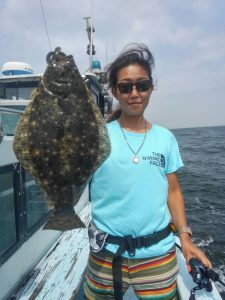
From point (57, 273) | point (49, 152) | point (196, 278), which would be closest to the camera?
point (49, 152)

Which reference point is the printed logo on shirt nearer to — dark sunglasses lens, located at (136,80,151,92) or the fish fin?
dark sunglasses lens, located at (136,80,151,92)

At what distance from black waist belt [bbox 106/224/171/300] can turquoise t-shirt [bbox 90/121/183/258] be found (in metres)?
0.03

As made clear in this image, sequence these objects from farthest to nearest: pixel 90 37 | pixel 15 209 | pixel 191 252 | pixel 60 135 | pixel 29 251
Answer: pixel 90 37 < pixel 29 251 < pixel 15 209 < pixel 191 252 < pixel 60 135

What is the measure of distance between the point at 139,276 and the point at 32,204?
103 inches

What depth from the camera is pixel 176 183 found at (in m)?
2.73

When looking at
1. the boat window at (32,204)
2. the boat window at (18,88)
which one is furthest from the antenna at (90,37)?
the boat window at (32,204)

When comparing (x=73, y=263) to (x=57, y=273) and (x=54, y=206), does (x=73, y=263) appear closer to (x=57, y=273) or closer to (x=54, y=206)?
(x=57, y=273)

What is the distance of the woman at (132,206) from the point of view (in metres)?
2.38

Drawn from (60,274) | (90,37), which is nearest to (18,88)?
(90,37)

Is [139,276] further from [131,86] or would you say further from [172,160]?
[131,86]

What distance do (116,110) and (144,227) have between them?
A: 3.32 feet

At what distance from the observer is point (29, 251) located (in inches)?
177

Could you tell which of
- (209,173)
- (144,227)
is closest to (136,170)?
(144,227)

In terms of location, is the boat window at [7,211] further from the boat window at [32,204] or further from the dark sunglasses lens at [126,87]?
the dark sunglasses lens at [126,87]
